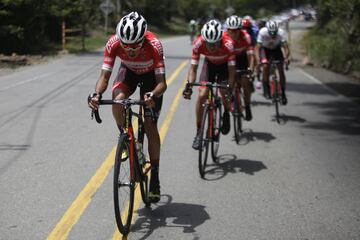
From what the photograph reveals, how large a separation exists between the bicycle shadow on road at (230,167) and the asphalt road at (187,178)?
15mm

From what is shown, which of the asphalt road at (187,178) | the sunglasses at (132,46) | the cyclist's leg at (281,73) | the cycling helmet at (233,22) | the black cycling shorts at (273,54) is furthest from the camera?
the black cycling shorts at (273,54)

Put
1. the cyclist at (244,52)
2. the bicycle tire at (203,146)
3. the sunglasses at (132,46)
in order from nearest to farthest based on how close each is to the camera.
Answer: the sunglasses at (132,46)
the bicycle tire at (203,146)
the cyclist at (244,52)

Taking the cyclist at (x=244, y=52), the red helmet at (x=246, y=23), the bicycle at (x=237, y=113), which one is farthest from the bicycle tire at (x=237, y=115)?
the red helmet at (x=246, y=23)

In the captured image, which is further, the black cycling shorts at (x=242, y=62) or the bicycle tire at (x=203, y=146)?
the black cycling shorts at (x=242, y=62)

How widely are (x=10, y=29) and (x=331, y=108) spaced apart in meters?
14.8

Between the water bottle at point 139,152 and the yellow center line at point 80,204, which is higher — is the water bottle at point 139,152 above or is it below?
above

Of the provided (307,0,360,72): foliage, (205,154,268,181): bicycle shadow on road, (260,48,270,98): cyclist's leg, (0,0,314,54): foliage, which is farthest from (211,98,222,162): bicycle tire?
(0,0,314,54): foliage

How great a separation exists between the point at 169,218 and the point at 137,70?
1.58 m

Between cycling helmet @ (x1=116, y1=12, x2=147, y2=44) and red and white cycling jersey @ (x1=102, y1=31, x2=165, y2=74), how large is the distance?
1.42ft

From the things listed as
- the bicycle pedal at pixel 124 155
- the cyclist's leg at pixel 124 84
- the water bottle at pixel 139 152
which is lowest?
the water bottle at pixel 139 152

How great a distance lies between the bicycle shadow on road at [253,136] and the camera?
33.7 feet

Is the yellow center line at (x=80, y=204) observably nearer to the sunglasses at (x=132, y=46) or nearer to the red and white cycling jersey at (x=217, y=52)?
the sunglasses at (x=132, y=46)

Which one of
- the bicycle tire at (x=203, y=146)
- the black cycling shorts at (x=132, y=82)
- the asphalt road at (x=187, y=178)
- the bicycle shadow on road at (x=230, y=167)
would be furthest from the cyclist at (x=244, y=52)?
the black cycling shorts at (x=132, y=82)

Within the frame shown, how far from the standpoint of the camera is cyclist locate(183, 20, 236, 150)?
25.7 feet
